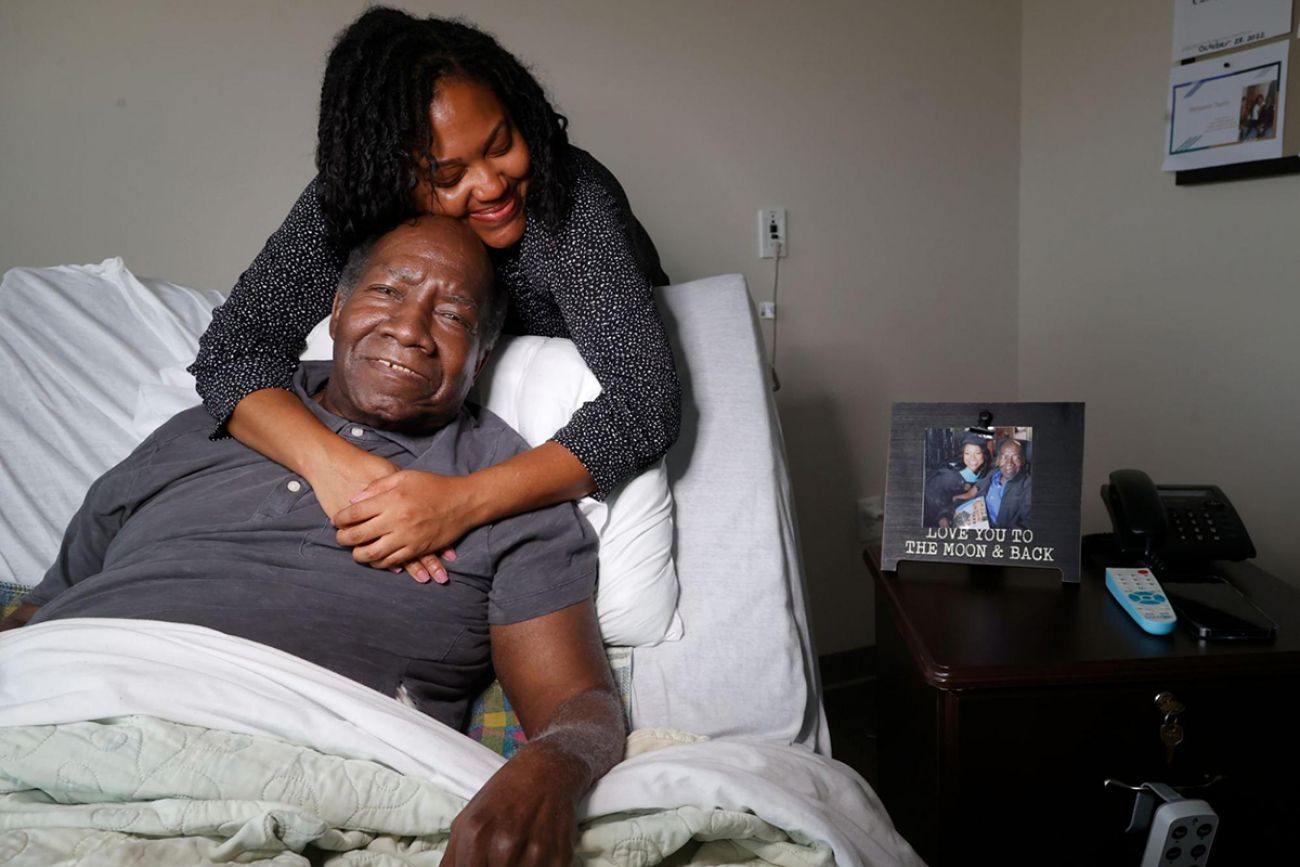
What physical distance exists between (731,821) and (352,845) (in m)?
0.35

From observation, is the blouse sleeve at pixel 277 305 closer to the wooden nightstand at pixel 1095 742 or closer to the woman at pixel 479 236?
the woman at pixel 479 236

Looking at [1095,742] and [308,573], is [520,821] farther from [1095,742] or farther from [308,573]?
[1095,742]

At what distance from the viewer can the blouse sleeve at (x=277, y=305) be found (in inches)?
51.9

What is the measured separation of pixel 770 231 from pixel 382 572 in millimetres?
1305

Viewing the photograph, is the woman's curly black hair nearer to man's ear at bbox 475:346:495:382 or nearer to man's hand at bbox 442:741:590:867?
man's ear at bbox 475:346:495:382

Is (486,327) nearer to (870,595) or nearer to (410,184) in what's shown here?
(410,184)

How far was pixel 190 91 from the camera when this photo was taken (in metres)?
1.75

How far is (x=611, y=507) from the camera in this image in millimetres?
1267

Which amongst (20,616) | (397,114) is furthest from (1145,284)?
(20,616)

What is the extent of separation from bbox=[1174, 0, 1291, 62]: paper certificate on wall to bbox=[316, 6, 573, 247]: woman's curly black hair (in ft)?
3.98

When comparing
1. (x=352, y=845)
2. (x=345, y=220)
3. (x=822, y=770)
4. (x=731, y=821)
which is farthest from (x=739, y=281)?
(x=352, y=845)

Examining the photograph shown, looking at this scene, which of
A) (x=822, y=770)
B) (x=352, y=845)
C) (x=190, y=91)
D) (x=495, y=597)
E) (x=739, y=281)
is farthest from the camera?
(x=190, y=91)

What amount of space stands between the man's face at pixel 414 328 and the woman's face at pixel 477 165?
3cm

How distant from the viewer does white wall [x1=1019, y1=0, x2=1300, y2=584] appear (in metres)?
1.63
